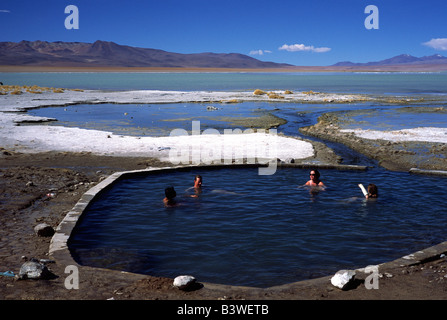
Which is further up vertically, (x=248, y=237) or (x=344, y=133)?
(x=344, y=133)

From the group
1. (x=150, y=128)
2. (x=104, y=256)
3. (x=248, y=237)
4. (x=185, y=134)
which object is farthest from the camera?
(x=150, y=128)

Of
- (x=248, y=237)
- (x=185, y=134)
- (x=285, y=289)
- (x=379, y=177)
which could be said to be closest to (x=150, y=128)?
(x=185, y=134)

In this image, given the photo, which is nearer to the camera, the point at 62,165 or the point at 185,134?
the point at 62,165

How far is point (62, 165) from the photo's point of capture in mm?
15078

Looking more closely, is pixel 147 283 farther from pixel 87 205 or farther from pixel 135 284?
pixel 87 205

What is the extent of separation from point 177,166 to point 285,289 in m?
8.60

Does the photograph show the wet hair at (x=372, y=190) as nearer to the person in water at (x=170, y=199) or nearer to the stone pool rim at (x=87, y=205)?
the stone pool rim at (x=87, y=205)

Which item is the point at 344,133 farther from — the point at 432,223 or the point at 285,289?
the point at 285,289

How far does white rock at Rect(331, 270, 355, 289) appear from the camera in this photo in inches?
241
